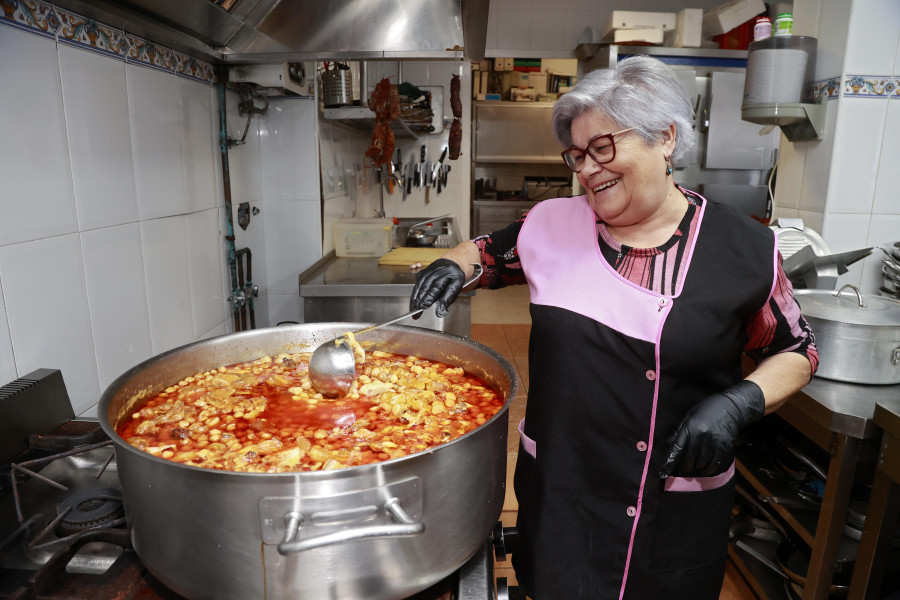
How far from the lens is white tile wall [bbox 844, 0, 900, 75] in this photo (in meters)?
2.34

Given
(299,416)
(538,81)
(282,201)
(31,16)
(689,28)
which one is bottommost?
(299,416)

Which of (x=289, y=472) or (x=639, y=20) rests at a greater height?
(x=639, y=20)

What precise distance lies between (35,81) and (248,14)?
0.76 meters

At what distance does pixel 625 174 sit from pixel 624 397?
493 millimetres

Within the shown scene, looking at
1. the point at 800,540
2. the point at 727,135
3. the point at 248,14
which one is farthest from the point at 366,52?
the point at 727,135

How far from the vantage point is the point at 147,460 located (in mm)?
804

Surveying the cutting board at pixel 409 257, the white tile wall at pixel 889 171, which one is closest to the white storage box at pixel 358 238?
the cutting board at pixel 409 257

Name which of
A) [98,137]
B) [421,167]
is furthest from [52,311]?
[421,167]

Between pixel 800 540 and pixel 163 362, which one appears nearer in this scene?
pixel 163 362

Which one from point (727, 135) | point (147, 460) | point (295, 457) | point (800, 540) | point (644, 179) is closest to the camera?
point (147, 460)

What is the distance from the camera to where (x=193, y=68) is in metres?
2.20

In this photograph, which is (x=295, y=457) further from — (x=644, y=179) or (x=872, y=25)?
(x=872, y=25)

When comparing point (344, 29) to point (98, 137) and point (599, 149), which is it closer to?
point (98, 137)

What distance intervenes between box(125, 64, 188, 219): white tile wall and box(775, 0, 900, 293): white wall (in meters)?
2.62
